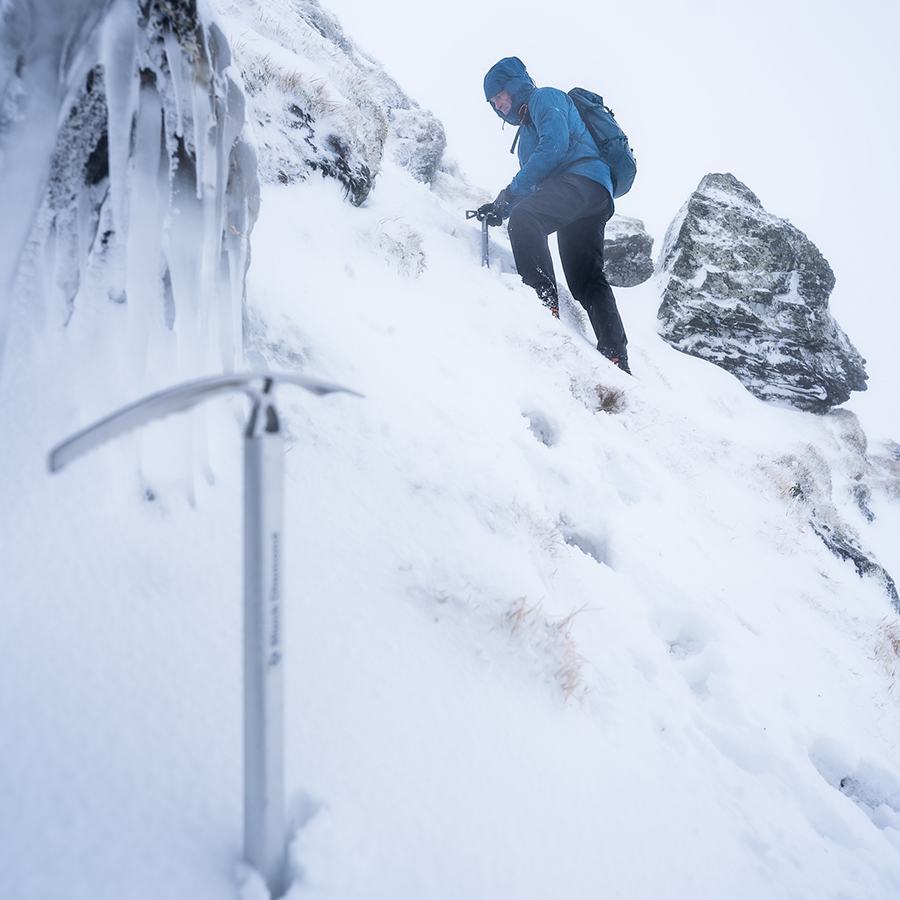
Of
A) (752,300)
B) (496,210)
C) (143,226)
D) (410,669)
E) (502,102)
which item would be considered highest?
(752,300)

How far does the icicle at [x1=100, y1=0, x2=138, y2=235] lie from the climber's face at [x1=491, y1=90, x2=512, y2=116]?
20.5 feet

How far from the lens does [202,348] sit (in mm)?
2234

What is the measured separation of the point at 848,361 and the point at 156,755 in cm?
1570

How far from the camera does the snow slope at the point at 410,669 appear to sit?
1294mm

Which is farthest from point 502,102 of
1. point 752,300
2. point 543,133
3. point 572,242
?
point 752,300

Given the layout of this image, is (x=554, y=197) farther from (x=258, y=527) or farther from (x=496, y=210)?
(x=258, y=527)

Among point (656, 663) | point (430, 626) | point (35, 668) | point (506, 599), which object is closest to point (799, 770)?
point (656, 663)

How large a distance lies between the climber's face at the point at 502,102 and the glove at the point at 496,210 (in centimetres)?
100

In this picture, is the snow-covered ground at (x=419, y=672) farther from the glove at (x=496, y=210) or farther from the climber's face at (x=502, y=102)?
the climber's face at (x=502, y=102)

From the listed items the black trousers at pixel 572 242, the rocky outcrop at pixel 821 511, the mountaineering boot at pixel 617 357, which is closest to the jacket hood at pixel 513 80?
the black trousers at pixel 572 242

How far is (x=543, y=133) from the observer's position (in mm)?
6465

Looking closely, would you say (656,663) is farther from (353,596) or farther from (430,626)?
(353,596)

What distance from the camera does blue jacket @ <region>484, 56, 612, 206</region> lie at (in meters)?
6.41

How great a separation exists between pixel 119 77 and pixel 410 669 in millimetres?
2250
